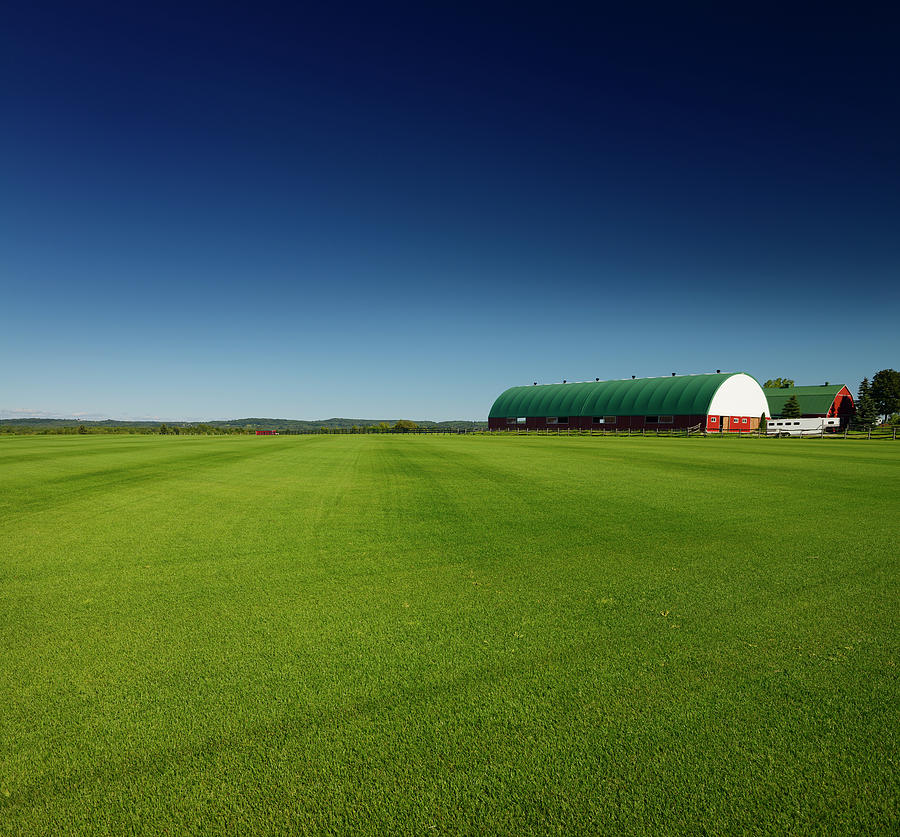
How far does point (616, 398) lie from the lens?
3270 inches

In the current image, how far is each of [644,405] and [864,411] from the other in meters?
35.0

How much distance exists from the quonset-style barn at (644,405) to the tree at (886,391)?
128ft

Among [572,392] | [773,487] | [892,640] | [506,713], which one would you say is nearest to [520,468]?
[773,487]

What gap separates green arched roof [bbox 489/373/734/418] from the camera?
73875mm

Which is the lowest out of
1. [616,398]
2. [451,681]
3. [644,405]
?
→ [451,681]

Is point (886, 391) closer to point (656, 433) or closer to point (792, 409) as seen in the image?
point (792, 409)

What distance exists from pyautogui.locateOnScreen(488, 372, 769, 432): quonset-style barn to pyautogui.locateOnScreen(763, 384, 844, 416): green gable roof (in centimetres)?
776

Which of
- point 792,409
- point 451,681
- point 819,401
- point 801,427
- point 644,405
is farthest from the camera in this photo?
point 819,401

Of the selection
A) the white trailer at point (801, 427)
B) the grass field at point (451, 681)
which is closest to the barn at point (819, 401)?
the white trailer at point (801, 427)

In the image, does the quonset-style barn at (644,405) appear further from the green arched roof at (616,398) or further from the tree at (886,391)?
Answer: the tree at (886,391)

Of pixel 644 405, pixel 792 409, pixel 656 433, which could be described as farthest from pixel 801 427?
pixel 792 409

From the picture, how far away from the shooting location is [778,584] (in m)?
5.82

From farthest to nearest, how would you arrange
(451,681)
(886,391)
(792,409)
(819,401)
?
(886,391), (819,401), (792,409), (451,681)

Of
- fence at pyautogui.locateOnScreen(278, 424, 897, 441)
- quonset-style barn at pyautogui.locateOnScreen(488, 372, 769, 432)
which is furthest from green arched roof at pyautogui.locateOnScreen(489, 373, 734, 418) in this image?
fence at pyautogui.locateOnScreen(278, 424, 897, 441)
